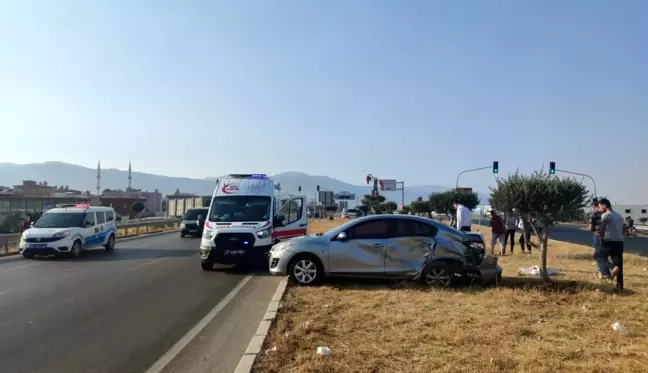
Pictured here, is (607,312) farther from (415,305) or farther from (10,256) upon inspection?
(10,256)

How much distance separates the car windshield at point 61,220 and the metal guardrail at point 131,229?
277 centimetres

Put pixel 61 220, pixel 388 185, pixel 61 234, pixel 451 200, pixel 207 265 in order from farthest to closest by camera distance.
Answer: pixel 388 185, pixel 451 200, pixel 61 220, pixel 61 234, pixel 207 265

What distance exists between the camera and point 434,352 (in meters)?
5.75

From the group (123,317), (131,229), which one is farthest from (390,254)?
(131,229)

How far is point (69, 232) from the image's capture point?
61.6ft

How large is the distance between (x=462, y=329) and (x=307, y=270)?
4.62m

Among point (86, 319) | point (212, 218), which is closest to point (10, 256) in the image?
point (212, 218)

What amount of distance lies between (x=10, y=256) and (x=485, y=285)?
59.5 ft

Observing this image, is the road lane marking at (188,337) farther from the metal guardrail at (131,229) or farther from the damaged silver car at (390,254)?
the metal guardrail at (131,229)

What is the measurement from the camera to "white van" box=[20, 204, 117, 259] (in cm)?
1836

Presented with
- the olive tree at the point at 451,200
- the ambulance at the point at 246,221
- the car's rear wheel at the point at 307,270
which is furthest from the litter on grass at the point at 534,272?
the olive tree at the point at 451,200

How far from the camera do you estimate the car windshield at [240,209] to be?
14750 millimetres

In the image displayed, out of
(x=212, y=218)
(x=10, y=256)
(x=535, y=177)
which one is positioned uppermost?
(x=535, y=177)

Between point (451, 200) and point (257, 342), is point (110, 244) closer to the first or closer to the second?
point (257, 342)
